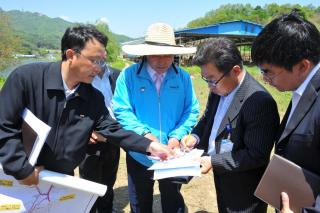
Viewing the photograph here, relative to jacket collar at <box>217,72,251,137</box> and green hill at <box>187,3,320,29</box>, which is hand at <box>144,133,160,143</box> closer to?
jacket collar at <box>217,72,251,137</box>

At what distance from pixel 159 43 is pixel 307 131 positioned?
68.7 inches

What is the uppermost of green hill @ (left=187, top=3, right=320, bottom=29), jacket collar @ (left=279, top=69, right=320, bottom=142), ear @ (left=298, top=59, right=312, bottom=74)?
ear @ (left=298, top=59, right=312, bottom=74)

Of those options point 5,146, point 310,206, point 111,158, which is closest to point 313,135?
point 310,206

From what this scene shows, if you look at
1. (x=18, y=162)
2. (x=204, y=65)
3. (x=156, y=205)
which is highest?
(x=204, y=65)

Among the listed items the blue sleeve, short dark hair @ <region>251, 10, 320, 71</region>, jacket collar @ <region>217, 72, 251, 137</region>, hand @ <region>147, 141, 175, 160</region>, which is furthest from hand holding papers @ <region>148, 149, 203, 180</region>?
short dark hair @ <region>251, 10, 320, 71</region>

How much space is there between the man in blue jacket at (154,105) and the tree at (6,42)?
3762cm

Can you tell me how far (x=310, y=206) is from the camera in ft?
5.30

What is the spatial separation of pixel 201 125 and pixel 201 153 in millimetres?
443

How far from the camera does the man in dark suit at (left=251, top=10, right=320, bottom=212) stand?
1.62 m

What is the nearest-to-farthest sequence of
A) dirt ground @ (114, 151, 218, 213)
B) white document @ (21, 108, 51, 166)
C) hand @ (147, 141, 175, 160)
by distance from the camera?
white document @ (21, 108, 51, 166) < hand @ (147, 141, 175, 160) < dirt ground @ (114, 151, 218, 213)

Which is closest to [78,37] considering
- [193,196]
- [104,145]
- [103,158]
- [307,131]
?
[307,131]

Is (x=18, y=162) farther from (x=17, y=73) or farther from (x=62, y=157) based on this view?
(x=17, y=73)

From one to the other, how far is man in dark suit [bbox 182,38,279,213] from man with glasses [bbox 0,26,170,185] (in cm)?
80

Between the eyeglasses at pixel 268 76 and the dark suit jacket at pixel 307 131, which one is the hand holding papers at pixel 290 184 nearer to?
the dark suit jacket at pixel 307 131
